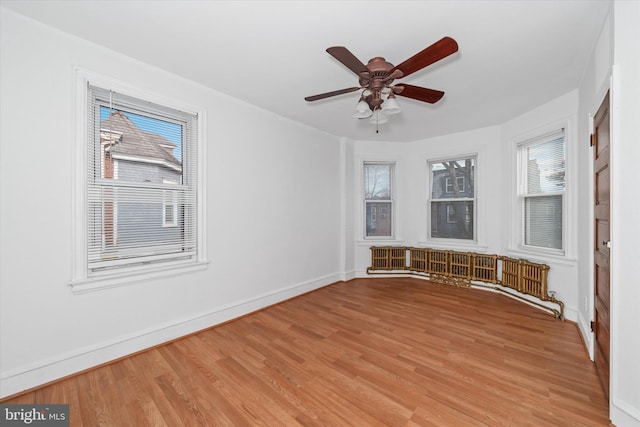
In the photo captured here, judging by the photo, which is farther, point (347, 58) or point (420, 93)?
point (420, 93)

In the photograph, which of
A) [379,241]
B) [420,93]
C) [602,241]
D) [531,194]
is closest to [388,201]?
[379,241]

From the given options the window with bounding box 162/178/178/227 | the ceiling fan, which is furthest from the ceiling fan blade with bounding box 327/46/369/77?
the window with bounding box 162/178/178/227

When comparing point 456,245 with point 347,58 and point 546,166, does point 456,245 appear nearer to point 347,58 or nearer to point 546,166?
point 546,166

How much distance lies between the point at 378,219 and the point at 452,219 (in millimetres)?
1322

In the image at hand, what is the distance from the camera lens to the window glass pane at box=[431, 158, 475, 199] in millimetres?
4656

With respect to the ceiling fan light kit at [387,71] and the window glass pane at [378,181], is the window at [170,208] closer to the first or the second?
the ceiling fan light kit at [387,71]

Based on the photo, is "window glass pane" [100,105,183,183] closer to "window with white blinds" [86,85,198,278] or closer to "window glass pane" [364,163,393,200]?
"window with white blinds" [86,85,198,278]

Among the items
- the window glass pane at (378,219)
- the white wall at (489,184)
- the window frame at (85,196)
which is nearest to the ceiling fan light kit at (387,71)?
the window frame at (85,196)

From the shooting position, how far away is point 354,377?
2.06 meters

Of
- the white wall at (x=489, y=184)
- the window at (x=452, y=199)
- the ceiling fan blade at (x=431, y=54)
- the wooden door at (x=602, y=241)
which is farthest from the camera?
the window at (x=452, y=199)

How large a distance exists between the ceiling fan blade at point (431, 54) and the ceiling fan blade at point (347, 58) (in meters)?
→ 0.24

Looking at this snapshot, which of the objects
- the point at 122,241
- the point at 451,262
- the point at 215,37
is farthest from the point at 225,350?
the point at 451,262

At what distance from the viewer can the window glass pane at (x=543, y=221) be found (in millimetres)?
3385

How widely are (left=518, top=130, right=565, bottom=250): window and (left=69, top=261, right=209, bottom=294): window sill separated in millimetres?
4293
